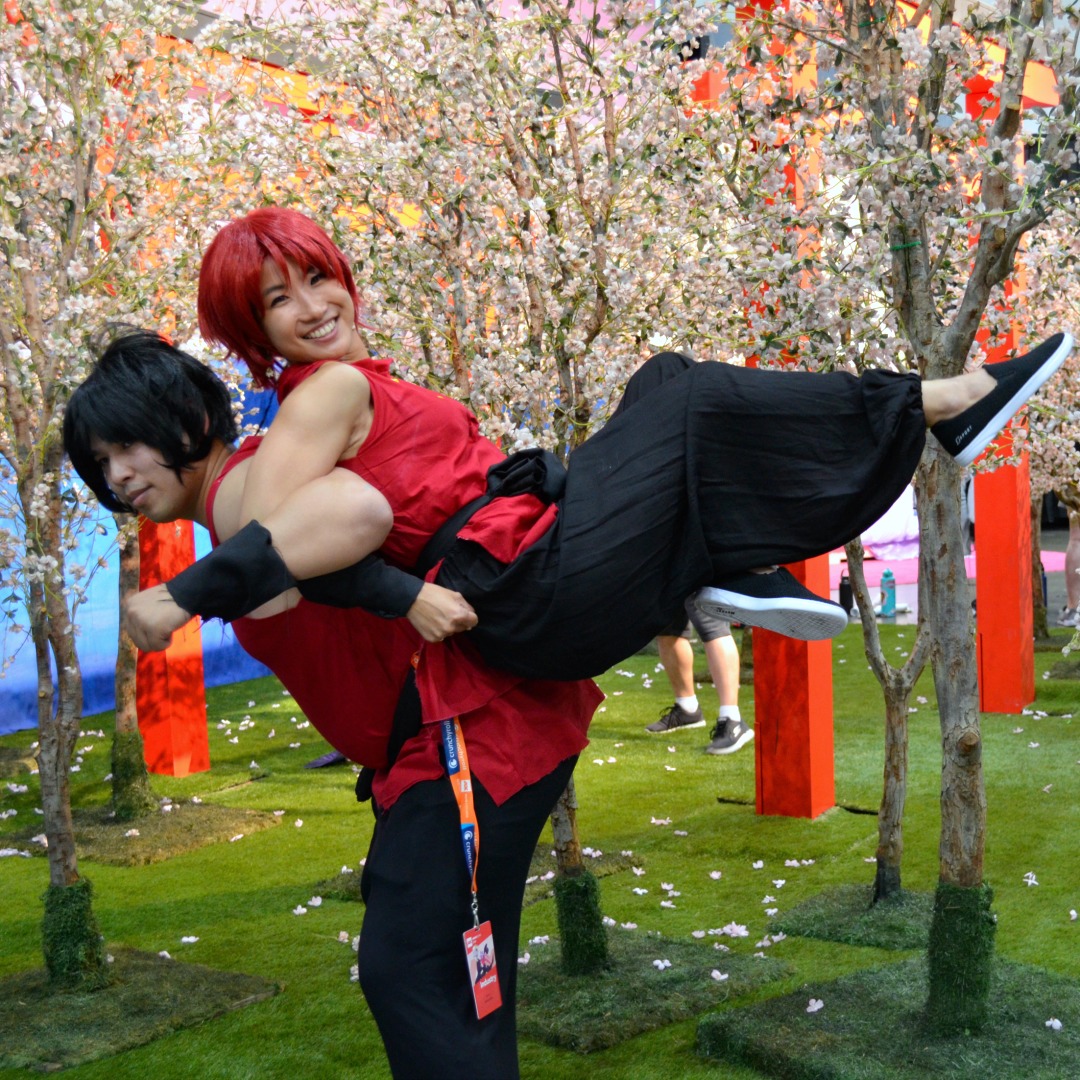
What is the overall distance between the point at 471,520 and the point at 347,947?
9.37 ft

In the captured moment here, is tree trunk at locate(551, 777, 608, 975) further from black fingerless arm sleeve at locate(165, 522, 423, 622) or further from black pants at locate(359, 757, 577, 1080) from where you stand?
black fingerless arm sleeve at locate(165, 522, 423, 622)

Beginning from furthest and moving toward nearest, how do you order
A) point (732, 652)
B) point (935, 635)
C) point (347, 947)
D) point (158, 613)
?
point (732, 652), point (347, 947), point (935, 635), point (158, 613)

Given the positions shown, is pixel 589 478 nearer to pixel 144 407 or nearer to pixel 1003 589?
pixel 144 407

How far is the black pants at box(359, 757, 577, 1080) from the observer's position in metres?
1.98

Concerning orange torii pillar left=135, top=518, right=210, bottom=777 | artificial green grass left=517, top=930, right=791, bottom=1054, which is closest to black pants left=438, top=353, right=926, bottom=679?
artificial green grass left=517, top=930, right=791, bottom=1054

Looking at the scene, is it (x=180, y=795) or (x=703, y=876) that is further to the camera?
(x=180, y=795)

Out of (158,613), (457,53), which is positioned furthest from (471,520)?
(457,53)

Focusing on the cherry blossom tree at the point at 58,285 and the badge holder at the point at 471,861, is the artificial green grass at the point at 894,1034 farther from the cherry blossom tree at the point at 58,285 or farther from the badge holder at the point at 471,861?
the cherry blossom tree at the point at 58,285

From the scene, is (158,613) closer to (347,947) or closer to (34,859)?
(347,947)

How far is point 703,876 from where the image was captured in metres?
5.15

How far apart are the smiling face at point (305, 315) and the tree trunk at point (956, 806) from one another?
1821 mm

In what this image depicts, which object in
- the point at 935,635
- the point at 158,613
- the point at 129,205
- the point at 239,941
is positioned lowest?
the point at 239,941

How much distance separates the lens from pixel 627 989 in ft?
12.8

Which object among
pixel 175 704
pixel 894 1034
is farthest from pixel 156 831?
pixel 894 1034
